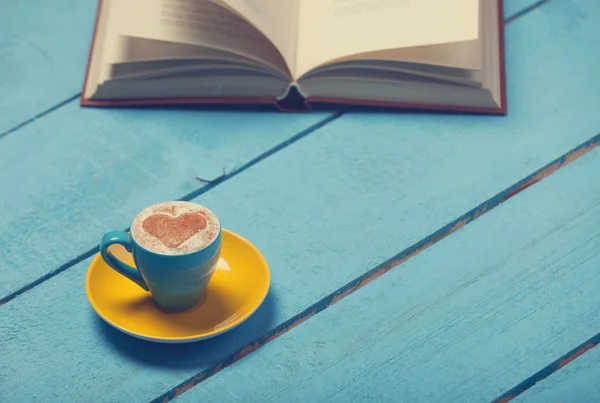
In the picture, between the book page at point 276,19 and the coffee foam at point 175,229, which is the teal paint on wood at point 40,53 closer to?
the book page at point 276,19

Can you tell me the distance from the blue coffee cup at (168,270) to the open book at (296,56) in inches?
11.9

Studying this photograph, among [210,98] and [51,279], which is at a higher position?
[210,98]

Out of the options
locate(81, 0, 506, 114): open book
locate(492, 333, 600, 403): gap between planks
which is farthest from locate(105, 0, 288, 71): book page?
locate(492, 333, 600, 403): gap between planks

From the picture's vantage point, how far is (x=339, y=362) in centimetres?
72

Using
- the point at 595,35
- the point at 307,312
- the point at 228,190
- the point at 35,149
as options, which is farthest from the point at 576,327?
the point at 35,149

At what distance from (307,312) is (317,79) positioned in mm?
306

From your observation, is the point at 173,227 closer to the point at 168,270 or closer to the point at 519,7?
the point at 168,270

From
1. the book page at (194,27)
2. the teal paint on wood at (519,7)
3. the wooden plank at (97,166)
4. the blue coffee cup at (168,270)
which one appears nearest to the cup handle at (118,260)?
the blue coffee cup at (168,270)

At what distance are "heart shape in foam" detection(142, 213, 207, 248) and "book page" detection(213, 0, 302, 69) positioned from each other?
0.28m

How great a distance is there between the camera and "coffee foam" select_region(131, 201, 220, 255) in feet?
2.20

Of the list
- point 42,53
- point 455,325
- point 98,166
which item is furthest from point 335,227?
point 42,53

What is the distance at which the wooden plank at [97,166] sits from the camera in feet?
2.69

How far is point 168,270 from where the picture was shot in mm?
676

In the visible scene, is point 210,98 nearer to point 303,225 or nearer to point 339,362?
point 303,225
